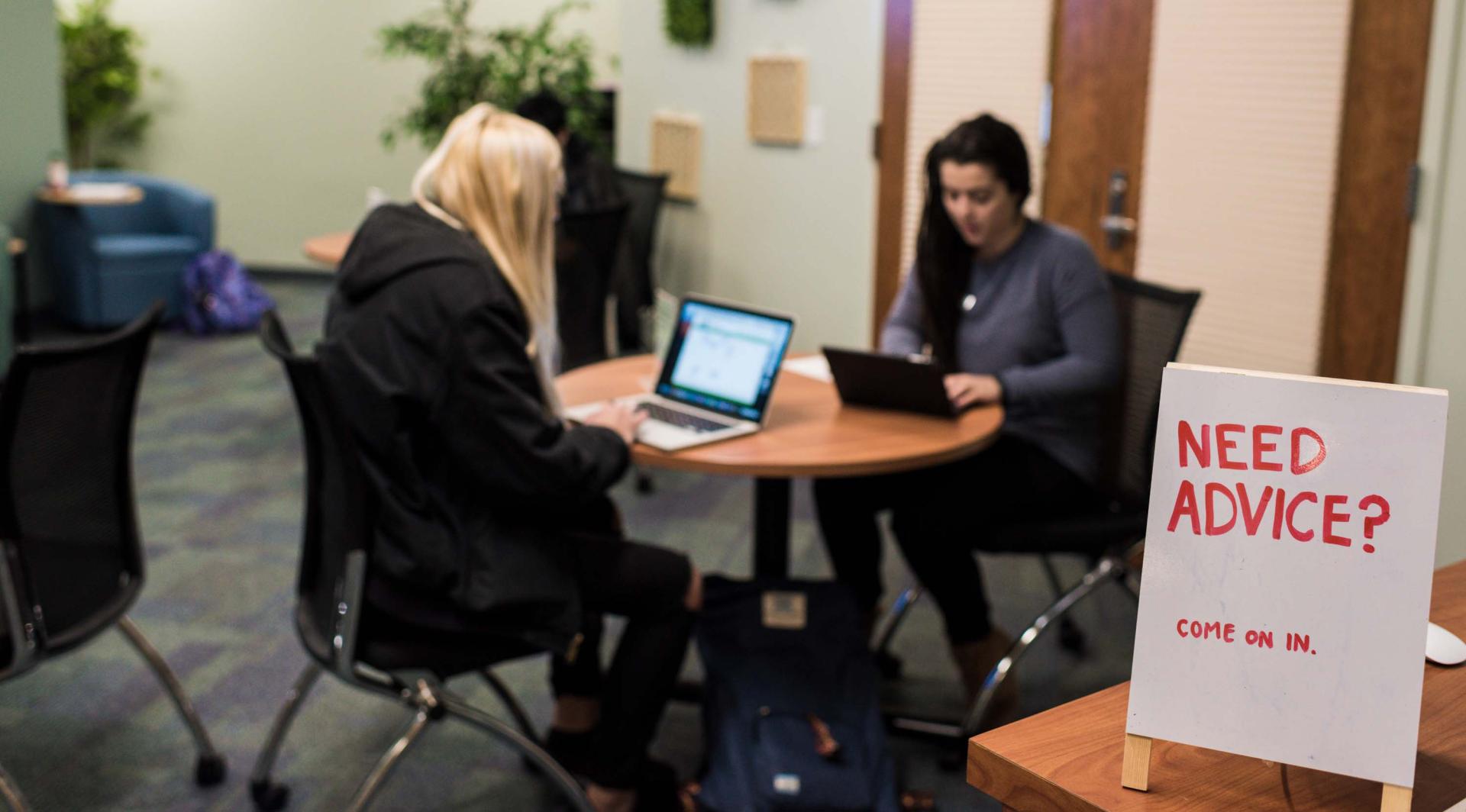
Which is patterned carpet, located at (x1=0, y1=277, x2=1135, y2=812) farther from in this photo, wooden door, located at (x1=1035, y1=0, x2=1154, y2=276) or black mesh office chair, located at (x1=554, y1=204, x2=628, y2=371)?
wooden door, located at (x1=1035, y1=0, x2=1154, y2=276)

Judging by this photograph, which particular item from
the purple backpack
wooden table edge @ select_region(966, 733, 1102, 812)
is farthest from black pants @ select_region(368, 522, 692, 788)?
the purple backpack

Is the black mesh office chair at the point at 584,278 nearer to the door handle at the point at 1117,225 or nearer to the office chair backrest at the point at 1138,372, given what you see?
the door handle at the point at 1117,225

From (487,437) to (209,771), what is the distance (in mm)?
1098

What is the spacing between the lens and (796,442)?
249 centimetres

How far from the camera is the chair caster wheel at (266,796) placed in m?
2.59

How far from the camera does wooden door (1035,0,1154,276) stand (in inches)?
155

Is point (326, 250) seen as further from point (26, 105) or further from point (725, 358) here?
point (725, 358)

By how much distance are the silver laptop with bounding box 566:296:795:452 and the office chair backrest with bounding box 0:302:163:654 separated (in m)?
0.81

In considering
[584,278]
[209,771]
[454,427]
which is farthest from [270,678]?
[584,278]

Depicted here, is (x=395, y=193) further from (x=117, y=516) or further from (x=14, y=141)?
(x=117, y=516)

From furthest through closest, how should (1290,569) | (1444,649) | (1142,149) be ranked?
(1142,149)
(1444,649)
(1290,569)

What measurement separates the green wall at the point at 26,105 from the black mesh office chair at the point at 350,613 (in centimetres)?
501

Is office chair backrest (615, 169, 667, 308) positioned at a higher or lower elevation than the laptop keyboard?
higher

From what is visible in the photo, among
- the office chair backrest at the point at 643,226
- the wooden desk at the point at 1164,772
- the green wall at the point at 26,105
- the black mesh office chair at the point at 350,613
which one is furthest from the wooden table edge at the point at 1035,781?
the green wall at the point at 26,105
